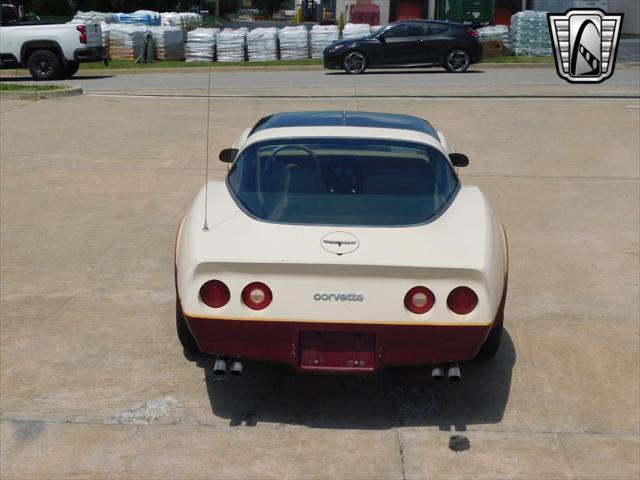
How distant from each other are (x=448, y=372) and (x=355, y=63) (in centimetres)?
2035

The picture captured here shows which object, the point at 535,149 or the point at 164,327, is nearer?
the point at 164,327

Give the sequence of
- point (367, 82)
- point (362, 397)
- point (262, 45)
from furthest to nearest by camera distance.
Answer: point (262, 45), point (367, 82), point (362, 397)

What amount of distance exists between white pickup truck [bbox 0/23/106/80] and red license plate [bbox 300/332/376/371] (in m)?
19.2

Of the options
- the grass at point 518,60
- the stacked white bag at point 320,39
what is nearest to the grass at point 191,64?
the stacked white bag at point 320,39

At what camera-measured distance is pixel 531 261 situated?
24.8 feet

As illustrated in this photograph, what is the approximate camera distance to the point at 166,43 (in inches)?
1156

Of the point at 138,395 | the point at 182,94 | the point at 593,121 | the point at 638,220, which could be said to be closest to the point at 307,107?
the point at 182,94

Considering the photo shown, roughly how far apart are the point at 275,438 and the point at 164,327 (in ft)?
5.69

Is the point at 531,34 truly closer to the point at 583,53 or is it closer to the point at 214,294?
the point at 583,53

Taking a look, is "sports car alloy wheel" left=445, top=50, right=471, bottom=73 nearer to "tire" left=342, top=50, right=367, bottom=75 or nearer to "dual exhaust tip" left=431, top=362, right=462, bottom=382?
"tire" left=342, top=50, right=367, bottom=75

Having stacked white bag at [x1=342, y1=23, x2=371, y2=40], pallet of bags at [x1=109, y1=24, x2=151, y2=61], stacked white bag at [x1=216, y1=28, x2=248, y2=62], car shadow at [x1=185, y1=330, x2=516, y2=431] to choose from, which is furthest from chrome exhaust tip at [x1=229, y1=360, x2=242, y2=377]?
pallet of bags at [x1=109, y1=24, x2=151, y2=61]

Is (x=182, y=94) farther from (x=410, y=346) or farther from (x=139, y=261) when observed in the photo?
(x=410, y=346)

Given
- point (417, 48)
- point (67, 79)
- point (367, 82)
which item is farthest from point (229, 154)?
point (417, 48)

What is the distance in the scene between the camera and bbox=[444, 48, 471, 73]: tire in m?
24.2
